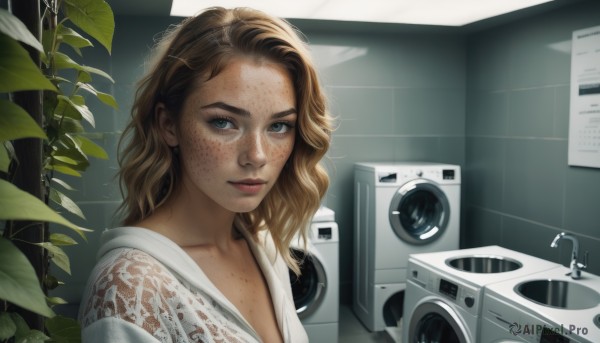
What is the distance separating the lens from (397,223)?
3.22 m

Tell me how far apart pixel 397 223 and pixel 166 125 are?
2.51 metres

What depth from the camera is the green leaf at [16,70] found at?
1.05 ft

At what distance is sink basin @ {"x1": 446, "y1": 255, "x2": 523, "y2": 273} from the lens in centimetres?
261

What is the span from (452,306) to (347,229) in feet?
4.95

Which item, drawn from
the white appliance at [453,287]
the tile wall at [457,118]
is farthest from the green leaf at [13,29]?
the tile wall at [457,118]

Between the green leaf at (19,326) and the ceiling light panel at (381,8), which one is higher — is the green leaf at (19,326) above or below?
below

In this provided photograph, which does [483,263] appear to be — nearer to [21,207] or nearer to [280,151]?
[280,151]

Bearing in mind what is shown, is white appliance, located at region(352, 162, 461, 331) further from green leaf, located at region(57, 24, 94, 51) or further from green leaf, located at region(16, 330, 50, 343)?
green leaf, located at region(16, 330, 50, 343)

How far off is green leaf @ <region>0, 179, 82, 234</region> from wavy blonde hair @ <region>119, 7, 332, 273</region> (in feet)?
1.86

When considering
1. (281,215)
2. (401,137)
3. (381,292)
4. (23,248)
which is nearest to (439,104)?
(401,137)

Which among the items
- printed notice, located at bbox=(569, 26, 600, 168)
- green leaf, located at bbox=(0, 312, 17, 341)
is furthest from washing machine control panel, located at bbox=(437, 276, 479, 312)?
green leaf, located at bbox=(0, 312, 17, 341)

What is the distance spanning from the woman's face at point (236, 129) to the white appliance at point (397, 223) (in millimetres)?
2400

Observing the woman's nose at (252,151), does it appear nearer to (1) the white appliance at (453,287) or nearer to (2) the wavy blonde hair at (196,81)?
(2) the wavy blonde hair at (196,81)

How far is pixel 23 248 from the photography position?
58 centimetres
